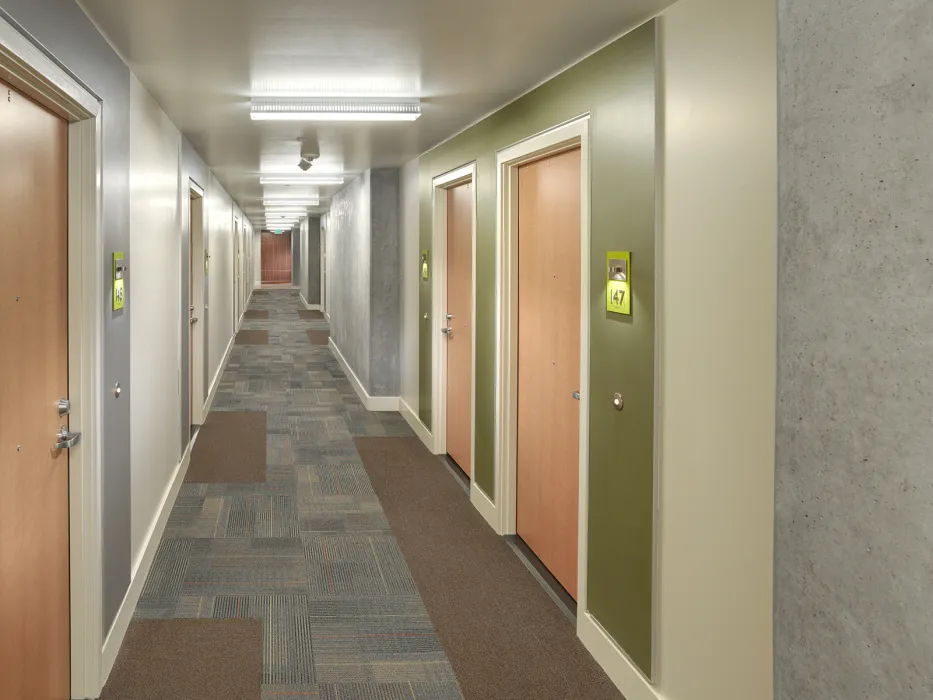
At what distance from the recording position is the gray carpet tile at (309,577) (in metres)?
2.99

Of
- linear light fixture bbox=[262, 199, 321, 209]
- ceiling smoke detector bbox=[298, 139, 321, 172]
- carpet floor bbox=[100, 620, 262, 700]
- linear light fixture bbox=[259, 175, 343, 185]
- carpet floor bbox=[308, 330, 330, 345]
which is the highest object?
linear light fixture bbox=[262, 199, 321, 209]

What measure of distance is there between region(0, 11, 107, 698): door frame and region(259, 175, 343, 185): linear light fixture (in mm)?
5951

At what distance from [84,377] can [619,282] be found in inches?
70.2

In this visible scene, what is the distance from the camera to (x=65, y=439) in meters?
2.58

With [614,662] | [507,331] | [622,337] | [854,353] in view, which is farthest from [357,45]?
[854,353]

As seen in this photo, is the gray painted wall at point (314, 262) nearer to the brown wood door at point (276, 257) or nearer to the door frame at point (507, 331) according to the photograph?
the brown wood door at point (276, 257)

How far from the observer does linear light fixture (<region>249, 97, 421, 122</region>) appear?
4.22 metres

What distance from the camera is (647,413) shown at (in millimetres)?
2752

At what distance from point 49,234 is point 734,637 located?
87.7 inches

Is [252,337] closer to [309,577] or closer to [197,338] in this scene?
[197,338]

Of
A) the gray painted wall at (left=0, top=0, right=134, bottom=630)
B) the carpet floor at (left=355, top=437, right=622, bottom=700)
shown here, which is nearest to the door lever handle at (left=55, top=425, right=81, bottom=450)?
the gray painted wall at (left=0, top=0, right=134, bottom=630)

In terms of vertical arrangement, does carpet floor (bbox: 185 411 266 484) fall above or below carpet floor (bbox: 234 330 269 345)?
below

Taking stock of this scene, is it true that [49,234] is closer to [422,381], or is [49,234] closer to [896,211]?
[896,211]

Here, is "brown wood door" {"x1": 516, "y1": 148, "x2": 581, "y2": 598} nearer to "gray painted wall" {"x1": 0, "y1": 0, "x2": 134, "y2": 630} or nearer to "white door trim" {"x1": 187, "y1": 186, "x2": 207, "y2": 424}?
"gray painted wall" {"x1": 0, "y1": 0, "x2": 134, "y2": 630}
